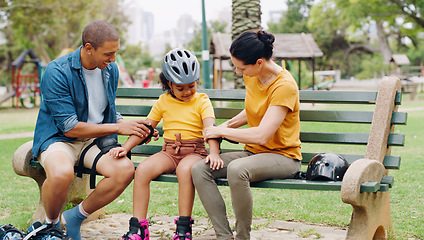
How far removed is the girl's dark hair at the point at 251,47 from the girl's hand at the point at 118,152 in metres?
1.00

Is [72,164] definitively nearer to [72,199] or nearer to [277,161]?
[72,199]

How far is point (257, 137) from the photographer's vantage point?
329 centimetres

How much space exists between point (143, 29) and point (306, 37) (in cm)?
16315

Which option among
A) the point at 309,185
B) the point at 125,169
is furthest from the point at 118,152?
the point at 309,185

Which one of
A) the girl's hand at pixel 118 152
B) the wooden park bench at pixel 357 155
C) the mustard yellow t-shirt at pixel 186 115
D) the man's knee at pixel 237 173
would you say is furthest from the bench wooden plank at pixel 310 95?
the man's knee at pixel 237 173

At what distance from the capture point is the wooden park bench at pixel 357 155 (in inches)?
124

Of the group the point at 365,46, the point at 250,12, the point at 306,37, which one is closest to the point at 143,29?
the point at 365,46

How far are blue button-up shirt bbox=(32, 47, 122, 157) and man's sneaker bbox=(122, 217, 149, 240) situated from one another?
797 millimetres

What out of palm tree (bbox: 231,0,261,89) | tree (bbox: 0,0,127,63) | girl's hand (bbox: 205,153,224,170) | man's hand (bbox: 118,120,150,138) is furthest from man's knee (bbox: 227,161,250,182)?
tree (bbox: 0,0,127,63)

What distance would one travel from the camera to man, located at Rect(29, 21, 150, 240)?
3500 millimetres

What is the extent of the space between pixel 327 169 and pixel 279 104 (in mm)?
525

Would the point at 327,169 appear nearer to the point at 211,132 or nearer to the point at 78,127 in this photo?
the point at 211,132

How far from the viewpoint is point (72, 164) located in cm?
352

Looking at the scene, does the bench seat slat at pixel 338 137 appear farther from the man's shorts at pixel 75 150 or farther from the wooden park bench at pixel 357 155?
the man's shorts at pixel 75 150
